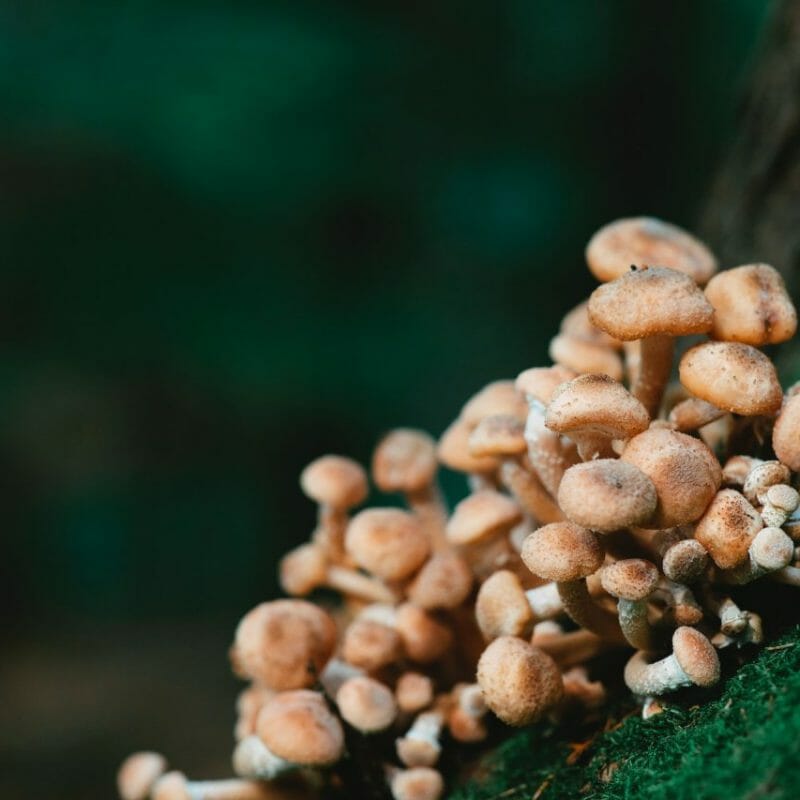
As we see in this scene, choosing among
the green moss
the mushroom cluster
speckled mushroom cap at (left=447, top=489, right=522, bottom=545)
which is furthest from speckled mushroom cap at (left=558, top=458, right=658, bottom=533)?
speckled mushroom cap at (left=447, top=489, right=522, bottom=545)

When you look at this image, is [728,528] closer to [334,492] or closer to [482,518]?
[482,518]

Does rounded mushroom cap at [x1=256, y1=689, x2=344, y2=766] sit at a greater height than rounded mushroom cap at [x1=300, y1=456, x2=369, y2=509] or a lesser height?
lesser

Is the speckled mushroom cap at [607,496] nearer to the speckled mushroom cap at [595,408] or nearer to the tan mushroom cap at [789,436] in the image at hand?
the speckled mushroom cap at [595,408]

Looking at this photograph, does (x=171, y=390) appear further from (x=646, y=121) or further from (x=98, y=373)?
(x=646, y=121)

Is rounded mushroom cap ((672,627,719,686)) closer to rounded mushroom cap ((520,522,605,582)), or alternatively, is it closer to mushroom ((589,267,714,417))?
rounded mushroom cap ((520,522,605,582))

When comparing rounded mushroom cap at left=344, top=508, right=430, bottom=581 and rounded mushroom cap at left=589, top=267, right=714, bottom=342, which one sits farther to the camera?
rounded mushroom cap at left=344, top=508, right=430, bottom=581

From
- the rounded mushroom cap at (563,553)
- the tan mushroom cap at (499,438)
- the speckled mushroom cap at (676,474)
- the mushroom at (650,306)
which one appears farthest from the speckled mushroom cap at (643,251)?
the rounded mushroom cap at (563,553)

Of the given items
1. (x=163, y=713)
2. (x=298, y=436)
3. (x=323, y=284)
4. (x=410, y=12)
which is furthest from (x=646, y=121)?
(x=163, y=713)

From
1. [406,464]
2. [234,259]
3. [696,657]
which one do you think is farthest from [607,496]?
[234,259]
